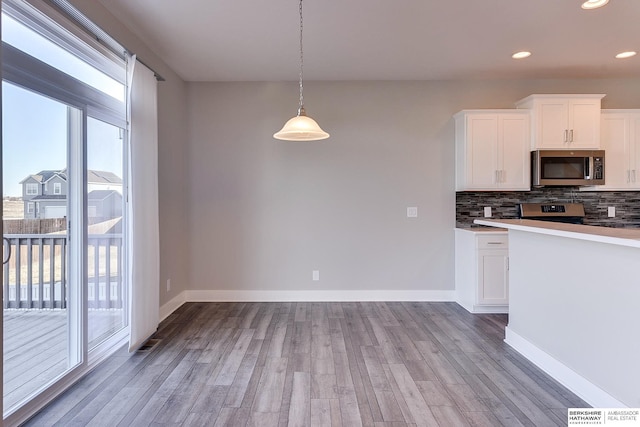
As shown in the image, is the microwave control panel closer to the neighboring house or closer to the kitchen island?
the kitchen island

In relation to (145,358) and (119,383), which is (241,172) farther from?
(119,383)

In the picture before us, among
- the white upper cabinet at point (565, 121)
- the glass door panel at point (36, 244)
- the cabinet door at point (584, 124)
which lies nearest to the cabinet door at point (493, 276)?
the white upper cabinet at point (565, 121)

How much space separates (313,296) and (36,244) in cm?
280

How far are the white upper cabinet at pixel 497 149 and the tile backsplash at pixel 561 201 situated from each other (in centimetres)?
26

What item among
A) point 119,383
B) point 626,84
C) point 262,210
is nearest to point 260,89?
point 262,210

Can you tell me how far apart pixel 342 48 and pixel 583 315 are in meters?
2.93

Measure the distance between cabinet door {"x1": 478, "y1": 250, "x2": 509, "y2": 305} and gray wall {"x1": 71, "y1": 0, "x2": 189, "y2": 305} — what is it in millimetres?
3456

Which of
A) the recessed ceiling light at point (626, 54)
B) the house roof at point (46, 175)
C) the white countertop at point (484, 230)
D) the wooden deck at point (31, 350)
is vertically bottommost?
the wooden deck at point (31, 350)

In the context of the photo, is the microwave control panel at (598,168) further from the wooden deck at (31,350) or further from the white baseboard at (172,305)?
the wooden deck at (31,350)

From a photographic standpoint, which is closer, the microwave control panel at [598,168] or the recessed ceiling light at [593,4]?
the recessed ceiling light at [593,4]

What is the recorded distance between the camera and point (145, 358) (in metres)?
2.64

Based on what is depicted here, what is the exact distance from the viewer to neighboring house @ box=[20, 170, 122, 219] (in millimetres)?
2027

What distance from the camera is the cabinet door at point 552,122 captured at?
3.73 metres

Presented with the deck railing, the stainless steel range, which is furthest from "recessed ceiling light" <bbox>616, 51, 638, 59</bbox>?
the deck railing
